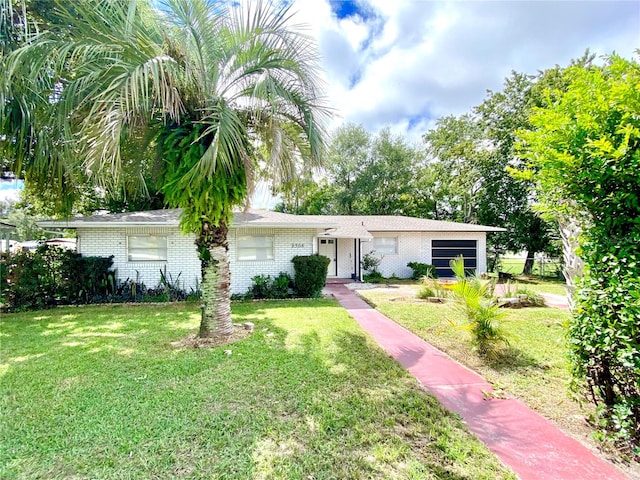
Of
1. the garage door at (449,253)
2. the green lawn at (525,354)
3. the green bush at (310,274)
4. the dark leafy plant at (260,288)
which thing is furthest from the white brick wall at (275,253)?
the garage door at (449,253)

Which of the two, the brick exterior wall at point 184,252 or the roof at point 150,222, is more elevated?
the roof at point 150,222

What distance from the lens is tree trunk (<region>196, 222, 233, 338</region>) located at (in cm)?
621

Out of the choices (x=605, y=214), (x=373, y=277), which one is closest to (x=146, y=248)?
(x=373, y=277)

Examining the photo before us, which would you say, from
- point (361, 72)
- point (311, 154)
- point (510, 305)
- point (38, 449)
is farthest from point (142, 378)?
point (361, 72)

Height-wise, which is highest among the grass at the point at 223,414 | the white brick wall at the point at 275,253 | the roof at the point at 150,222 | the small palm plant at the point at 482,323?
the roof at the point at 150,222

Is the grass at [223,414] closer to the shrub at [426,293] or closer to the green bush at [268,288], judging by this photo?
the green bush at [268,288]

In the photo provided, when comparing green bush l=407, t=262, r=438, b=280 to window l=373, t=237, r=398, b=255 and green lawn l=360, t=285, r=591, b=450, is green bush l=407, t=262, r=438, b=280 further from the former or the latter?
green lawn l=360, t=285, r=591, b=450

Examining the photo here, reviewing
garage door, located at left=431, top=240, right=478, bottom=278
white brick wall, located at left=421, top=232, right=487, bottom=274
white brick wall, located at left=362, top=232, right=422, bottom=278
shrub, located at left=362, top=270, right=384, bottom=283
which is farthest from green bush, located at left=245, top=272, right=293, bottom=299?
garage door, located at left=431, top=240, right=478, bottom=278

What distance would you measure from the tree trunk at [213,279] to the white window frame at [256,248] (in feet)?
18.1

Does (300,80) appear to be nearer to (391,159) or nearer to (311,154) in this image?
(311,154)

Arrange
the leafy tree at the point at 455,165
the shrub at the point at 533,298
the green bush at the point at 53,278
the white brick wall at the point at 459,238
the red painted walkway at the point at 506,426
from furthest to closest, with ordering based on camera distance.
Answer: the leafy tree at the point at 455,165
the white brick wall at the point at 459,238
the shrub at the point at 533,298
the green bush at the point at 53,278
the red painted walkway at the point at 506,426

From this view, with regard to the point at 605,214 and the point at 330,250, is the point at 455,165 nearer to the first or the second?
the point at 330,250

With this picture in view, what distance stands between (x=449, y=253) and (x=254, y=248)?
41.7 feet

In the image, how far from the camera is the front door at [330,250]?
17.1 metres
